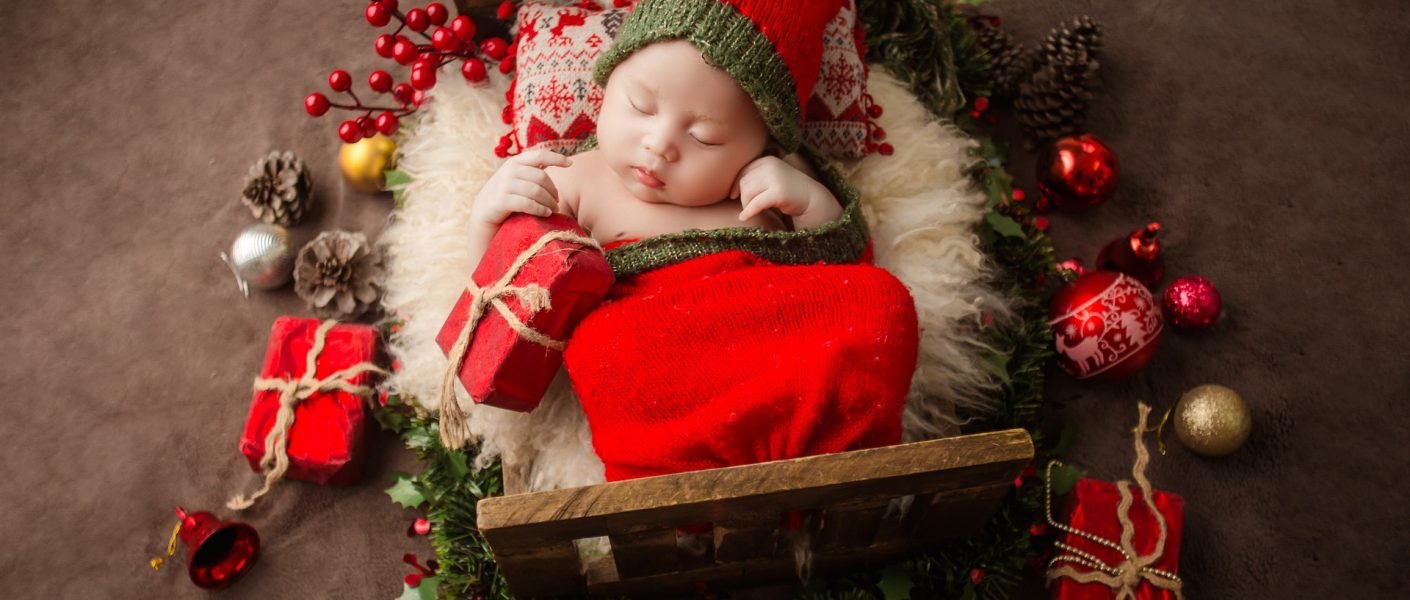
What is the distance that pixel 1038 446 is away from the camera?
1.48 m

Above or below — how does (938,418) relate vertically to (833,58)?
below

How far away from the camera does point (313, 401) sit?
1494mm

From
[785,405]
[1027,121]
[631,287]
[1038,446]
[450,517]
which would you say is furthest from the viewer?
[1027,121]

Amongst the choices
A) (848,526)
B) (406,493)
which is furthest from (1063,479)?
(406,493)

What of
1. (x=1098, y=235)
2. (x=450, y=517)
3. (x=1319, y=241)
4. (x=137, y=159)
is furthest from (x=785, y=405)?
(x=137, y=159)

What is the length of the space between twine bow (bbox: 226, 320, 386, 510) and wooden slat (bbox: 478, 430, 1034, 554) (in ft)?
2.00

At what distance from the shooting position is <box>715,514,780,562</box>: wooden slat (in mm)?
1079

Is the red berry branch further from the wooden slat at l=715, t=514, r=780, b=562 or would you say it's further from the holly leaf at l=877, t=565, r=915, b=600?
the holly leaf at l=877, t=565, r=915, b=600

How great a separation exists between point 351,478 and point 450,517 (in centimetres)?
26

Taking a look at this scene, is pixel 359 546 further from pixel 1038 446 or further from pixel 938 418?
pixel 1038 446

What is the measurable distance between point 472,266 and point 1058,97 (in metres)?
1.15

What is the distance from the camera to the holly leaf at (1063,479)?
1441mm

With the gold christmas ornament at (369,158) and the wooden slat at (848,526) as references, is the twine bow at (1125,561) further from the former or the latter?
the gold christmas ornament at (369,158)

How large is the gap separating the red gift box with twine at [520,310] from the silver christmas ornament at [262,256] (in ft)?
2.06
